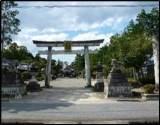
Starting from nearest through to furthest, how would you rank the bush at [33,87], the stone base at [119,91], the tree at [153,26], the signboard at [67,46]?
the stone base at [119,91]
the tree at [153,26]
the bush at [33,87]
the signboard at [67,46]

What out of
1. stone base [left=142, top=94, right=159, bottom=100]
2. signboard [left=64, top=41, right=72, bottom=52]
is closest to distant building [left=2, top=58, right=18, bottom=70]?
signboard [left=64, top=41, right=72, bottom=52]

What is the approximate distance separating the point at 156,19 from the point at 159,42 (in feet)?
10.3

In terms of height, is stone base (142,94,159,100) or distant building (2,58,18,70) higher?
distant building (2,58,18,70)

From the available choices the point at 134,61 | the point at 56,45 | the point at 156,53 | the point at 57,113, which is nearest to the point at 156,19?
the point at 156,53

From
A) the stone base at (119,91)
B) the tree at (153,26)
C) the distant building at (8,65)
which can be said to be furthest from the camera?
the distant building at (8,65)


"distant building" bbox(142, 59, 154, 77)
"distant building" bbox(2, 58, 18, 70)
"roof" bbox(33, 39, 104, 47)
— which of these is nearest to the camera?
"distant building" bbox(2, 58, 18, 70)

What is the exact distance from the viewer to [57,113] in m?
21.1

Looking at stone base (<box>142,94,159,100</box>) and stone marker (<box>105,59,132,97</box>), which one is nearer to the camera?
stone base (<box>142,94,159,100</box>)

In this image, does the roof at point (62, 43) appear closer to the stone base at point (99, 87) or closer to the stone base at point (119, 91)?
the stone base at point (99, 87)

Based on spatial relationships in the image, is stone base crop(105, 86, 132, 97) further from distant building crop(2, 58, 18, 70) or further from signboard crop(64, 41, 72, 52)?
signboard crop(64, 41, 72, 52)

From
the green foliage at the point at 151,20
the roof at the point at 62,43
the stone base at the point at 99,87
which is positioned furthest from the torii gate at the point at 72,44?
the green foliage at the point at 151,20

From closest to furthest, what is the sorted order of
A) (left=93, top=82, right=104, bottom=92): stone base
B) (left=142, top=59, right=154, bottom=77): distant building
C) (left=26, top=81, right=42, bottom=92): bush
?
(left=93, top=82, right=104, bottom=92): stone base < (left=26, top=81, right=42, bottom=92): bush < (left=142, top=59, right=154, bottom=77): distant building

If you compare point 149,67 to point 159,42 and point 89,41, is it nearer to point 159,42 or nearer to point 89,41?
point 89,41

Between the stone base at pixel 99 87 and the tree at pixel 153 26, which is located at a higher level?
the tree at pixel 153 26
